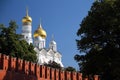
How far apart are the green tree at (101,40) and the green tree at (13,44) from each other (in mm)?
14196

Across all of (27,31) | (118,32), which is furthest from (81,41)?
(27,31)

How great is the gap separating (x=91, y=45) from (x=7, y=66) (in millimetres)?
5824

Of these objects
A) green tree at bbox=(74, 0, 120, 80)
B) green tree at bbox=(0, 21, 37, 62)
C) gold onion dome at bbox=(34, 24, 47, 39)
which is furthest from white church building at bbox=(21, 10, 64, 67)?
green tree at bbox=(74, 0, 120, 80)

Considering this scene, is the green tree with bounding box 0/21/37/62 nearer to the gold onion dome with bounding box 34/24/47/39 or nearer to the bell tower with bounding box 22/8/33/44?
the bell tower with bounding box 22/8/33/44

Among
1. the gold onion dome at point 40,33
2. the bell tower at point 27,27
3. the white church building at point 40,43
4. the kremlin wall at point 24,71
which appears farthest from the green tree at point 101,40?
the gold onion dome at point 40,33

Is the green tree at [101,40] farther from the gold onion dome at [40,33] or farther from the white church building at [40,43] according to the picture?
the gold onion dome at [40,33]

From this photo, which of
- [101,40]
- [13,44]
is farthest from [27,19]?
[101,40]

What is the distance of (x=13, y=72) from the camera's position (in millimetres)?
21016

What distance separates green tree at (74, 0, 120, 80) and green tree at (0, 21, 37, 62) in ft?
46.6

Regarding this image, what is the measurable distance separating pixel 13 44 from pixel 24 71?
54.8 ft

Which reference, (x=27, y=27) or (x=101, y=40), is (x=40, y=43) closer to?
(x=27, y=27)

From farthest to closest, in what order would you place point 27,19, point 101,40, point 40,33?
point 40,33 < point 27,19 < point 101,40

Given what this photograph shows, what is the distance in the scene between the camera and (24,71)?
2191 centimetres

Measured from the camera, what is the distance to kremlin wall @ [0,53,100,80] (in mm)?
20656
